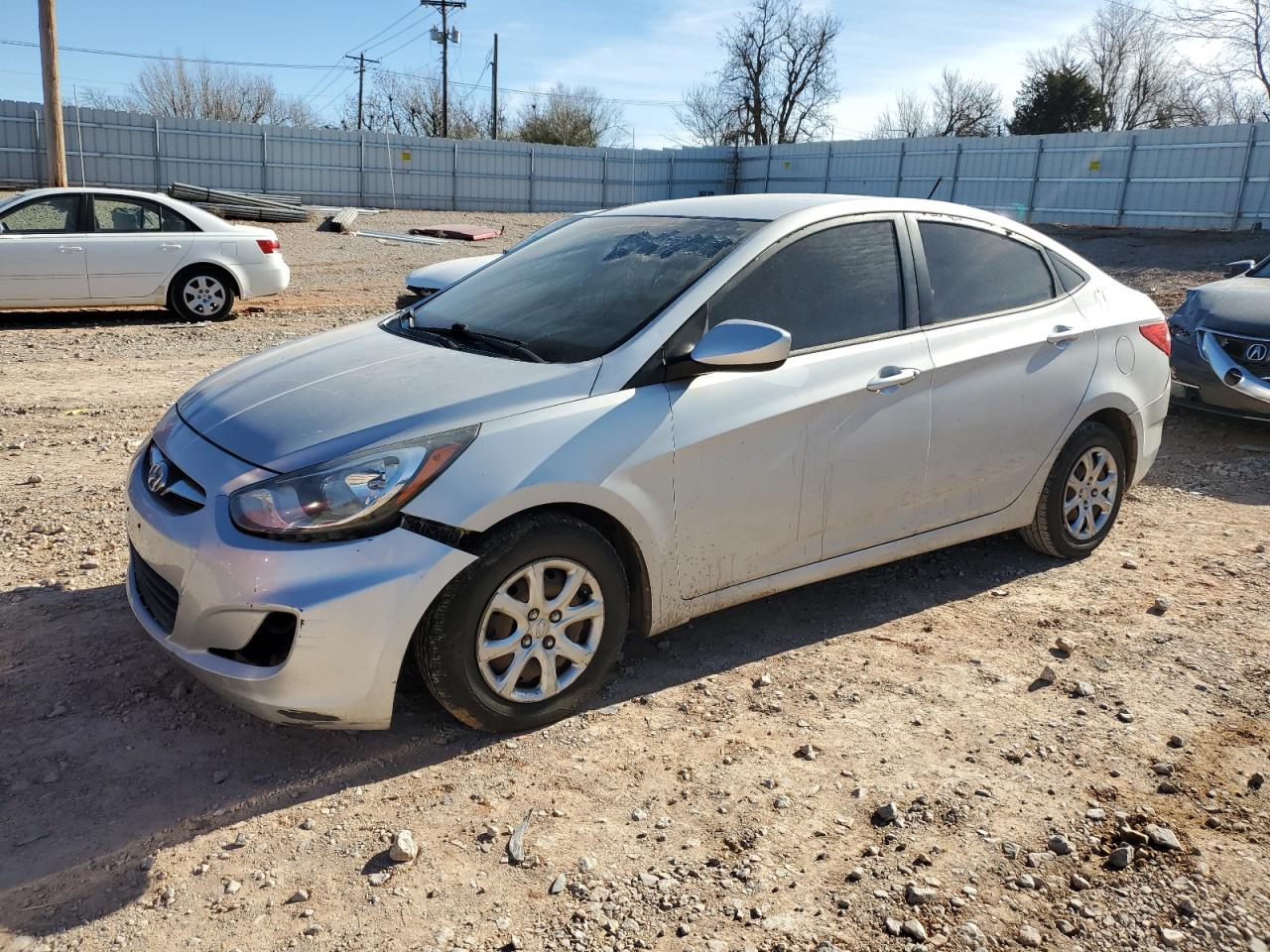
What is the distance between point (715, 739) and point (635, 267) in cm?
179

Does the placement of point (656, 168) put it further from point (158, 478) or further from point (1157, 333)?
point (158, 478)

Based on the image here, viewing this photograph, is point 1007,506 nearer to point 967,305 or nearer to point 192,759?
point 967,305

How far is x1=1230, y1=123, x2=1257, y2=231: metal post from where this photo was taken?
23812 mm

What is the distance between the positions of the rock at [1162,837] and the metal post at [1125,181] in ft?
88.8

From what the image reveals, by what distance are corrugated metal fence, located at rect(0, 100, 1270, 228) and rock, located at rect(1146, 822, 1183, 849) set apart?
994 inches

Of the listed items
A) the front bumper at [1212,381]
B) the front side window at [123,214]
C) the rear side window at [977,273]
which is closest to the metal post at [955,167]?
the front bumper at [1212,381]

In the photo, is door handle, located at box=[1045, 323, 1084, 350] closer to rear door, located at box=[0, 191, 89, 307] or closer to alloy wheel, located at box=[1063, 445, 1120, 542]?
alloy wheel, located at box=[1063, 445, 1120, 542]

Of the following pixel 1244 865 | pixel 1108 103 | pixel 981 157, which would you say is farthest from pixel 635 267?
pixel 1108 103

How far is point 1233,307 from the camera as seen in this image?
798cm

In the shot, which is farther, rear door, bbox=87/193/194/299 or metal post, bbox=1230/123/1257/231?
metal post, bbox=1230/123/1257/231

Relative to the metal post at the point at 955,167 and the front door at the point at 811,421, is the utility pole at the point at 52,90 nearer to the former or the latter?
the front door at the point at 811,421

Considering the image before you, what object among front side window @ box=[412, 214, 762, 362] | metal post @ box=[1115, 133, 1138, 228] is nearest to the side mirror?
front side window @ box=[412, 214, 762, 362]

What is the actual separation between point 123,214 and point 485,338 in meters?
9.43

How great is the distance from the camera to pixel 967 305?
455 cm
